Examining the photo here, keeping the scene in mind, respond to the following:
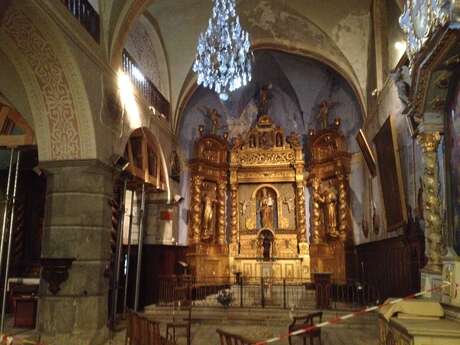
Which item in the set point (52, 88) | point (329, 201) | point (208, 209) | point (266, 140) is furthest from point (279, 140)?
point (52, 88)

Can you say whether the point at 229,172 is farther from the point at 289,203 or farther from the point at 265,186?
the point at 289,203

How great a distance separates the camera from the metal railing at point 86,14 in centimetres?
772

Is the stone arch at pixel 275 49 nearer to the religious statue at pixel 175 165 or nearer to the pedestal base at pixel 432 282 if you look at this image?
the religious statue at pixel 175 165

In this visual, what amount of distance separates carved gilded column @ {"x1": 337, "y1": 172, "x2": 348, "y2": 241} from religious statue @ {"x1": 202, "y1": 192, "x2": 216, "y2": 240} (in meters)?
4.28

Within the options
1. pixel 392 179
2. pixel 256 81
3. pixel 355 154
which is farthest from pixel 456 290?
pixel 256 81

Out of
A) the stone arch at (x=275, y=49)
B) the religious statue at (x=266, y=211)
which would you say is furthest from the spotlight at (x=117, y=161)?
the religious statue at (x=266, y=211)

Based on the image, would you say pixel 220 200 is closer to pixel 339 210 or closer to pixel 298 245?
pixel 298 245

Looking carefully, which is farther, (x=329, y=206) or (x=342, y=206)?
(x=329, y=206)

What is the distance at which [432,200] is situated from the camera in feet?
17.7

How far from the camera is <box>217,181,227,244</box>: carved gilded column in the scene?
584 inches

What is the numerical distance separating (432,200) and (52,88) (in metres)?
6.61

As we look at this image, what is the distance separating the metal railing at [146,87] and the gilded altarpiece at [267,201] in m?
3.49

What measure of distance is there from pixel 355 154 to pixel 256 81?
4874 millimetres

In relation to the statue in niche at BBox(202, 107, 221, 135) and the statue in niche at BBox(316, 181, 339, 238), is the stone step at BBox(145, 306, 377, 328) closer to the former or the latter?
the statue in niche at BBox(316, 181, 339, 238)
